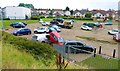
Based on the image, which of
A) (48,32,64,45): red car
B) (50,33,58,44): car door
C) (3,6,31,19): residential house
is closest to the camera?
(48,32,64,45): red car

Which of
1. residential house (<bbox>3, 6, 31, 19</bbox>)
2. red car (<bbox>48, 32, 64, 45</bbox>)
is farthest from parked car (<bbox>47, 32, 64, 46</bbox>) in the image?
residential house (<bbox>3, 6, 31, 19</bbox>)

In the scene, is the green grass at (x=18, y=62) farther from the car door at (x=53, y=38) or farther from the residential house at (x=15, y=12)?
the residential house at (x=15, y=12)

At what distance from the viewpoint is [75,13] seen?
12162cm

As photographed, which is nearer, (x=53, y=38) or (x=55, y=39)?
(x=55, y=39)

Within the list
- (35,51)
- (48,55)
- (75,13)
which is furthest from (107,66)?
(75,13)

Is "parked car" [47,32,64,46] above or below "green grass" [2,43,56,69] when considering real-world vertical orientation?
below

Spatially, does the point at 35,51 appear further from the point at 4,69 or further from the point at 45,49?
the point at 4,69

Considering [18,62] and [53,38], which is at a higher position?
[18,62]

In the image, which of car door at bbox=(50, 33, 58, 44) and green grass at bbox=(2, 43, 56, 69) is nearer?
green grass at bbox=(2, 43, 56, 69)

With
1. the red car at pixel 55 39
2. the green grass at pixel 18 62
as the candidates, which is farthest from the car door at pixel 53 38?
the green grass at pixel 18 62

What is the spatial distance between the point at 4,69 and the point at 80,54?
409 inches

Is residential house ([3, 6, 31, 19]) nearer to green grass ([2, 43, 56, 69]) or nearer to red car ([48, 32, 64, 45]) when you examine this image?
red car ([48, 32, 64, 45])

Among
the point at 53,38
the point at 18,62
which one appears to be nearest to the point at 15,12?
the point at 53,38

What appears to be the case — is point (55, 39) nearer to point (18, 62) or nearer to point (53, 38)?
point (53, 38)
